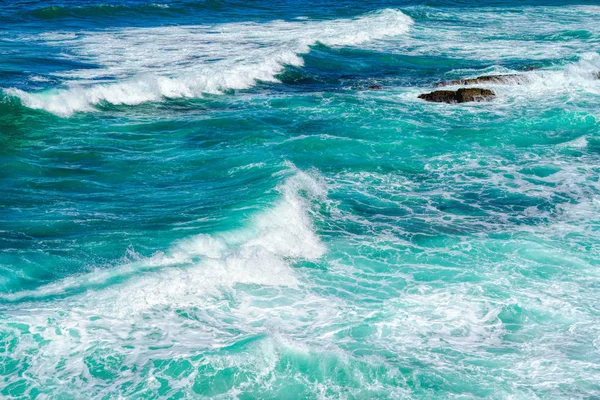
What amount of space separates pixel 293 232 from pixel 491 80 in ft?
45.3

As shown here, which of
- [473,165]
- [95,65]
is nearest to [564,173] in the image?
[473,165]

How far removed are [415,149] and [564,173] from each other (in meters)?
3.40

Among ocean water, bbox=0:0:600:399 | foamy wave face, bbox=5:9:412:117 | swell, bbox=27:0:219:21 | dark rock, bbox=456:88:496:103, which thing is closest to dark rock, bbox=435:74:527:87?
ocean water, bbox=0:0:600:399

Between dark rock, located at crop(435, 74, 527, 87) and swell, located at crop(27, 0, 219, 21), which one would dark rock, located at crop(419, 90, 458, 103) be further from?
swell, located at crop(27, 0, 219, 21)

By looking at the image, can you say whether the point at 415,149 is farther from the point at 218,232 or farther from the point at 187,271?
the point at 187,271

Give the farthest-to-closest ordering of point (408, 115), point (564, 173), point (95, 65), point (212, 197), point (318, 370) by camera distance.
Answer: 1. point (95, 65)
2. point (408, 115)
3. point (564, 173)
4. point (212, 197)
5. point (318, 370)

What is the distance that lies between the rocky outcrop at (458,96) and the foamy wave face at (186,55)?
243 inches

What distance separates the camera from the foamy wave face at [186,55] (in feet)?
73.0

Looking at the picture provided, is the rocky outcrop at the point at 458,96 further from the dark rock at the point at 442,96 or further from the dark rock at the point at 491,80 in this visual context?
the dark rock at the point at 491,80

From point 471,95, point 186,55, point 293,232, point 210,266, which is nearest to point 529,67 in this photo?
point 471,95

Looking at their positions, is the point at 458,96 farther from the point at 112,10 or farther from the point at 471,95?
the point at 112,10

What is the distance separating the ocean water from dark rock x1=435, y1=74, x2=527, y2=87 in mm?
507

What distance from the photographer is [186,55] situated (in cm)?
2959

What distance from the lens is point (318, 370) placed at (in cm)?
876
